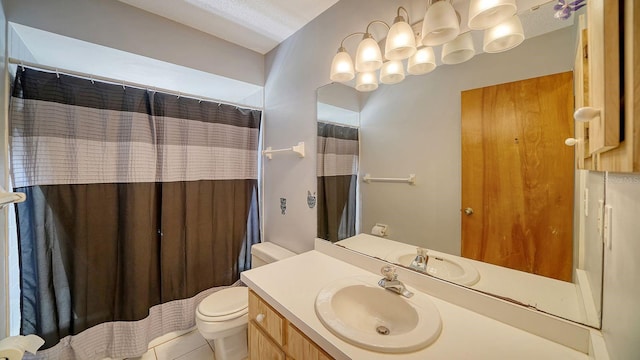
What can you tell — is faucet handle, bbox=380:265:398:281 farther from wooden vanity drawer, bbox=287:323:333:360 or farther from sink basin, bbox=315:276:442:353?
wooden vanity drawer, bbox=287:323:333:360

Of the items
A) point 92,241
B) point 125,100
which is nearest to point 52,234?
point 92,241

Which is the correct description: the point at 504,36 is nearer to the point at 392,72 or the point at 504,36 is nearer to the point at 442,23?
the point at 442,23

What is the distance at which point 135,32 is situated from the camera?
149 centimetres

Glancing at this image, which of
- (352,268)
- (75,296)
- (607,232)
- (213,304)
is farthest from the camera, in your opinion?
(213,304)

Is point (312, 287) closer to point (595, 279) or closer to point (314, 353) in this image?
point (314, 353)

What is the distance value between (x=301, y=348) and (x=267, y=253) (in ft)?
3.39

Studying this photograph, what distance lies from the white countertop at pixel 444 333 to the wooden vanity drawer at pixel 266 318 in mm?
45

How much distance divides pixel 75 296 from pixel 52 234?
0.42m

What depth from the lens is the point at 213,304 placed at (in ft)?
5.12

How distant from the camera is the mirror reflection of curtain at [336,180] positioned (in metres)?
1.41

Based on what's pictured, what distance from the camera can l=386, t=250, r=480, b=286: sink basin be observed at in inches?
37.1

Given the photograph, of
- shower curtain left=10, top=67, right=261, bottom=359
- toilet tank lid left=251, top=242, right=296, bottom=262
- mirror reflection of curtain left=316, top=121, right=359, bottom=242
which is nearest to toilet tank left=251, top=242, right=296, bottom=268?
toilet tank lid left=251, top=242, right=296, bottom=262

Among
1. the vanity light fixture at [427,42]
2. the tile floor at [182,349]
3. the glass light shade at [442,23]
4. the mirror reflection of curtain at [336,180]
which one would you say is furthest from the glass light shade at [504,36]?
the tile floor at [182,349]

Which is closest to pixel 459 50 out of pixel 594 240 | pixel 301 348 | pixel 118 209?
pixel 594 240
